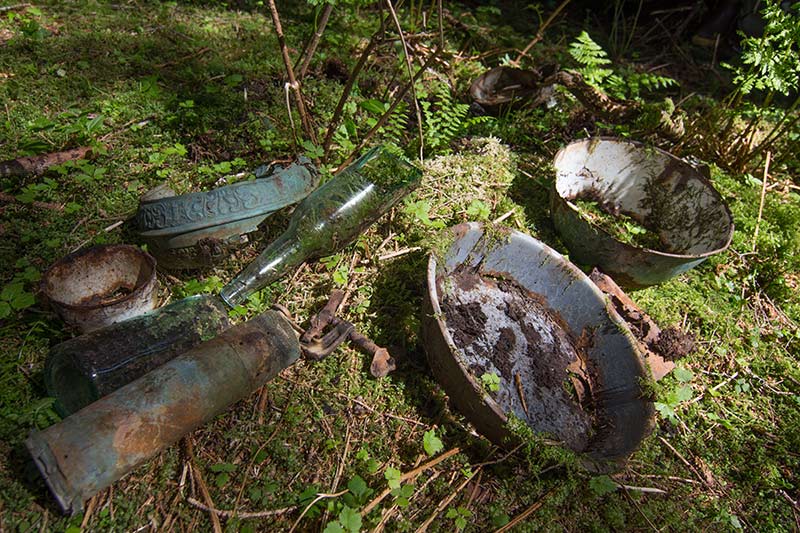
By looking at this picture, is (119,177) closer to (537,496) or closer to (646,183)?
(537,496)

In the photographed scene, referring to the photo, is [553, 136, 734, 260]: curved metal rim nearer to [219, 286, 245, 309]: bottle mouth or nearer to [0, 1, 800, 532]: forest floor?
[0, 1, 800, 532]: forest floor

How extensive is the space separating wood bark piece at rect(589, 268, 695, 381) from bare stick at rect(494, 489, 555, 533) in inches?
41.4

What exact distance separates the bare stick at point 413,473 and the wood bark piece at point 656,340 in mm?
1252

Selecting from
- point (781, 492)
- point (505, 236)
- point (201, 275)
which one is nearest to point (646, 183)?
point (505, 236)

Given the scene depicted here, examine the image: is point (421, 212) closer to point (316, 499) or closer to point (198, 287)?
point (198, 287)

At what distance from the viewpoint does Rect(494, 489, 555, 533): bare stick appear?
1.72 meters

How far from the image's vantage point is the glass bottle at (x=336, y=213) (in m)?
2.14

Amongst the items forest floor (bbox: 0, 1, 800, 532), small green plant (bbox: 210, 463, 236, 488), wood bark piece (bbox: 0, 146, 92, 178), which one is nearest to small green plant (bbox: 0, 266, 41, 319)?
forest floor (bbox: 0, 1, 800, 532)

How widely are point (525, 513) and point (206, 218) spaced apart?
5.80 feet

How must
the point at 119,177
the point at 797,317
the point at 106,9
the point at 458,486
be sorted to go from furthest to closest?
the point at 106,9 → the point at 797,317 → the point at 119,177 → the point at 458,486

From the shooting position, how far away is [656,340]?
2514 mm

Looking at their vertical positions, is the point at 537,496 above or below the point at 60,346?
below

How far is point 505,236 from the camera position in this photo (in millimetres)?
2266

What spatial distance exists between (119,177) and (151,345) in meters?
1.43
